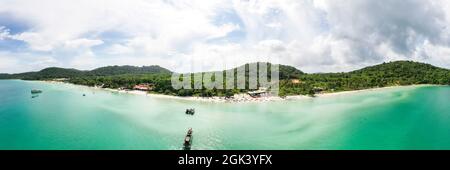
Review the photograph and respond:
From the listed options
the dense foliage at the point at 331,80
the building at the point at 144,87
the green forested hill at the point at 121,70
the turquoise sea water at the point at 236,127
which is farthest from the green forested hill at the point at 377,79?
the green forested hill at the point at 121,70

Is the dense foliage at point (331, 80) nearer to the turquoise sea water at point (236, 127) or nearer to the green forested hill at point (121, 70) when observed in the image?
the turquoise sea water at point (236, 127)

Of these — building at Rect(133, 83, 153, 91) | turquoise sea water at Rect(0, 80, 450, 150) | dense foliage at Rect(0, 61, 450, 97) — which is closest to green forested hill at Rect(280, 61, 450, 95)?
dense foliage at Rect(0, 61, 450, 97)

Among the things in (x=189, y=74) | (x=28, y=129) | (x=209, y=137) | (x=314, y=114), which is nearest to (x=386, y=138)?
(x=314, y=114)

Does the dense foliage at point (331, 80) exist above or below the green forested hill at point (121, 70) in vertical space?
below

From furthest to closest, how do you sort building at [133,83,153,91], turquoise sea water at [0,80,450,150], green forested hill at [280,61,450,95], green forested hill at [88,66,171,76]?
green forested hill at [88,66,171,76], building at [133,83,153,91], green forested hill at [280,61,450,95], turquoise sea water at [0,80,450,150]

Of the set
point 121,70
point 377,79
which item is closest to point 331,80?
point 377,79

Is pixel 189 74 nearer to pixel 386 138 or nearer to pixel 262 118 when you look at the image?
pixel 262 118

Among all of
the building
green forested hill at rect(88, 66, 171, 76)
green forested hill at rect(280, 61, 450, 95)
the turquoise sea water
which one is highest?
green forested hill at rect(88, 66, 171, 76)

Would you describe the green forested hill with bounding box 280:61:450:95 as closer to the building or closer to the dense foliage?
the dense foliage

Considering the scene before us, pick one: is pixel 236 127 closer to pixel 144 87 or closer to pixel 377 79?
pixel 144 87
